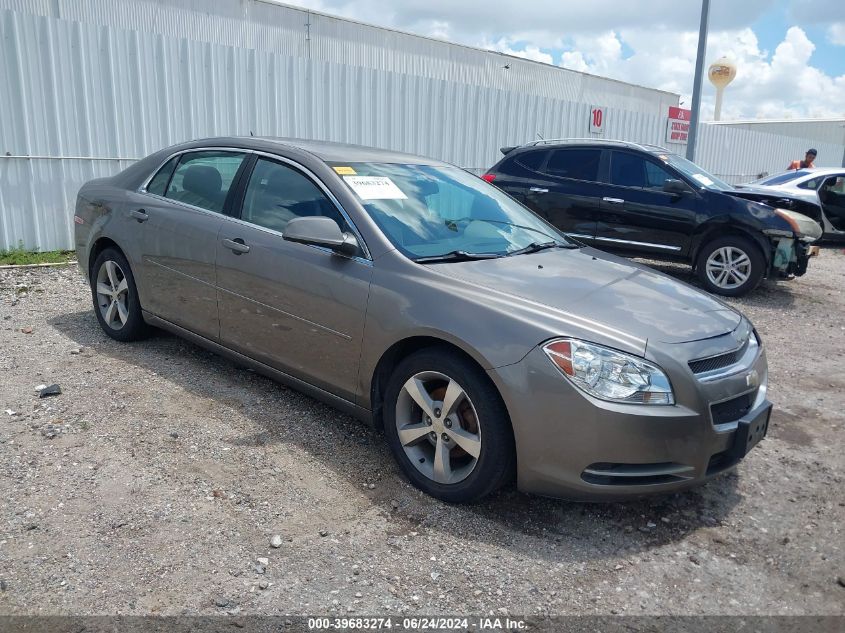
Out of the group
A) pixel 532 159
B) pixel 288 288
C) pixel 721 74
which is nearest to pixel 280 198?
pixel 288 288

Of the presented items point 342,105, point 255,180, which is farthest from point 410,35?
point 255,180

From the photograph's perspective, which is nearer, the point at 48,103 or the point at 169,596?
the point at 169,596

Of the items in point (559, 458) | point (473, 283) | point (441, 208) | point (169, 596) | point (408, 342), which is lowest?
point (169, 596)

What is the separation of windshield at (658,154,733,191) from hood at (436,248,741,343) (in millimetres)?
5188

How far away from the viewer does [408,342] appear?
343 cm

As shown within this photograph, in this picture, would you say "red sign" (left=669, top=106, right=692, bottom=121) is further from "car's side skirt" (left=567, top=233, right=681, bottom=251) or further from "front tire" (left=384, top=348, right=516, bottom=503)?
"front tire" (left=384, top=348, right=516, bottom=503)

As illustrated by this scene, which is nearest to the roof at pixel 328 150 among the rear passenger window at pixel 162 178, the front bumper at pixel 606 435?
the rear passenger window at pixel 162 178

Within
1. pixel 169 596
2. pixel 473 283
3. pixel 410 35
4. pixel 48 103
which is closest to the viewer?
pixel 169 596

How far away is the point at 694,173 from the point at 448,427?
6958 millimetres

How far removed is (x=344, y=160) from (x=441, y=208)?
649mm

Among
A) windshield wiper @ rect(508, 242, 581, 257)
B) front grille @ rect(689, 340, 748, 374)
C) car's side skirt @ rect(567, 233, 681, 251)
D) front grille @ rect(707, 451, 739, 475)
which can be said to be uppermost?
windshield wiper @ rect(508, 242, 581, 257)

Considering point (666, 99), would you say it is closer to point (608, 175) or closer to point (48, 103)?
point (608, 175)

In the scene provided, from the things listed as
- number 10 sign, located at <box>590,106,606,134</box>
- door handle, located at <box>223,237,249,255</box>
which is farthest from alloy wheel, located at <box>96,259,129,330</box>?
number 10 sign, located at <box>590,106,606,134</box>

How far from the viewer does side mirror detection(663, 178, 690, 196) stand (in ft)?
27.8
